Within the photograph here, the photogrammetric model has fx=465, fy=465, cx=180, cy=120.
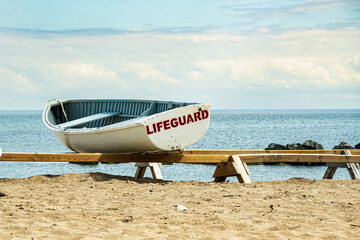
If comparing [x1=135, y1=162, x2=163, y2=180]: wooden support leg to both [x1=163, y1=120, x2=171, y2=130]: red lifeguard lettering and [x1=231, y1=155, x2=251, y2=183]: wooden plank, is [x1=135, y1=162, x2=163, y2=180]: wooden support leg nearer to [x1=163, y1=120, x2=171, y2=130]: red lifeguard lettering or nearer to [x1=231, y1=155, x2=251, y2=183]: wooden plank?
A: [x1=163, y1=120, x2=171, y2=130]: red lifeguard lettering

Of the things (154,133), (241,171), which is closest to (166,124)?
(154,133)

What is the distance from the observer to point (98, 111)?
13352 millimetres

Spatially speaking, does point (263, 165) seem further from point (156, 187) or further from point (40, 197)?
point (40, 197)

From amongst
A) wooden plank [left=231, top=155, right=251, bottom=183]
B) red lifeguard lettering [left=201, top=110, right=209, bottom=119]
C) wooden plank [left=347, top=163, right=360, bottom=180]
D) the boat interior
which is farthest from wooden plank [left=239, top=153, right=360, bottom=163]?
the boat interior

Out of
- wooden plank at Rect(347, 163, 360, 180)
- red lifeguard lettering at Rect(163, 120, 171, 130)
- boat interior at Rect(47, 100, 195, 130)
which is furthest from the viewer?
boat interior at Rect(47, 100, 195, 130)

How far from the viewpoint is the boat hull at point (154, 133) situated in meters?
8.74

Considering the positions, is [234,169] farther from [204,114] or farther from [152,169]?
[152,169]

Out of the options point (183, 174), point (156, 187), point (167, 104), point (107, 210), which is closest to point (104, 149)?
point (156, 187)

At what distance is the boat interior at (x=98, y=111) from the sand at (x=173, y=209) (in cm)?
297

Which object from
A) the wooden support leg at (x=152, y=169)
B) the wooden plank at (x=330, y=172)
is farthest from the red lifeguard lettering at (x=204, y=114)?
the wooden plank at (x=330, y=172)

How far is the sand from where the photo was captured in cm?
540

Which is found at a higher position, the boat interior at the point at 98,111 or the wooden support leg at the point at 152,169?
the boat interior at the point at 98,111

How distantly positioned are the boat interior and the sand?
2.97 meters

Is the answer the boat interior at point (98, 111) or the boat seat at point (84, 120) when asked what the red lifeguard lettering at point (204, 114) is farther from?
the boat seat at point (84, 120)
